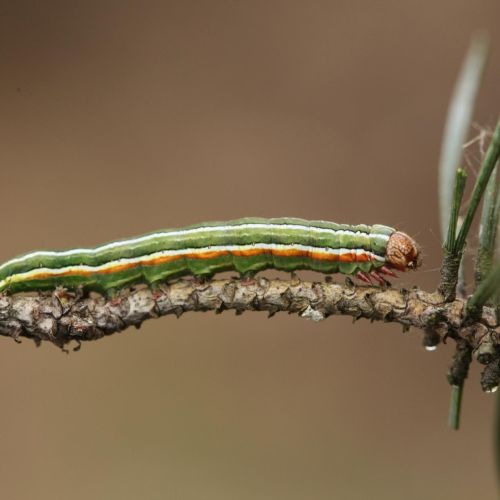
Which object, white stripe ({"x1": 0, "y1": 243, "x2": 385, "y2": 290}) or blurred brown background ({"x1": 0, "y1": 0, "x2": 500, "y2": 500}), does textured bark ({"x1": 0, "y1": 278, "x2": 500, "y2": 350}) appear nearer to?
white stripe ({"x1": 0, "y1": 243, "x2": 385, "y2": 290})

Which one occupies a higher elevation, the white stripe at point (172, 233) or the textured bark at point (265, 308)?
the white stripe at point (172, 233)

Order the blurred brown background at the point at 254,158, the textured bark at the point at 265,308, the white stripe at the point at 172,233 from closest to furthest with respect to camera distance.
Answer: the textured bark at the point at 265,308
the white stripe at the point at 172,233
the blurred brown background at the point at 254,158

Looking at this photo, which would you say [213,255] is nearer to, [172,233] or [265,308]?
[172,233]

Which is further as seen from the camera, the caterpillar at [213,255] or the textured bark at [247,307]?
the caterpillar at [213,255]

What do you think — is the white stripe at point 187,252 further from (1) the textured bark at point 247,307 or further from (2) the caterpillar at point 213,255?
(1) the textured bark at point 247,307

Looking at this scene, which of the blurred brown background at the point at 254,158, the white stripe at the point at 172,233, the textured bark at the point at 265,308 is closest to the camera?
the textured bark at the point at 265,308

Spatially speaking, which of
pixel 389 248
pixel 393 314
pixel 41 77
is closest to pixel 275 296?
pixel 393 314

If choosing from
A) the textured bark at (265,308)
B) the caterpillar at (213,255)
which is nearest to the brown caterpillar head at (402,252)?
the caterpillar at (213,255)
